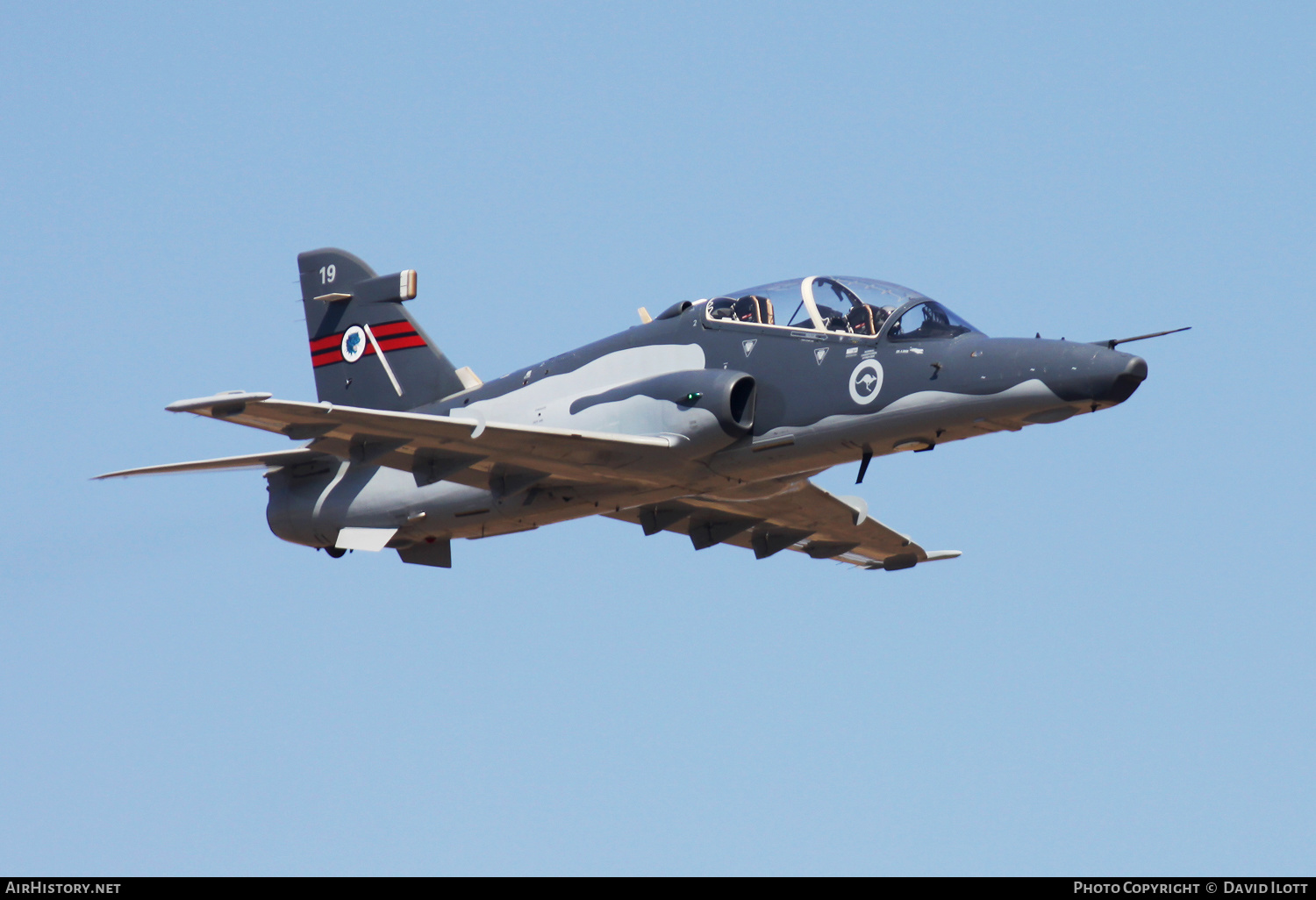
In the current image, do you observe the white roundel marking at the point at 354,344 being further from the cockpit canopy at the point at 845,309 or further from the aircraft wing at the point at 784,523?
the cockpit canopy at the point at 845,309

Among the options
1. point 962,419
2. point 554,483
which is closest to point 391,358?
point 554,483

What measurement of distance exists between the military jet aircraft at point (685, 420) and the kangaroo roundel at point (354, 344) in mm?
2152

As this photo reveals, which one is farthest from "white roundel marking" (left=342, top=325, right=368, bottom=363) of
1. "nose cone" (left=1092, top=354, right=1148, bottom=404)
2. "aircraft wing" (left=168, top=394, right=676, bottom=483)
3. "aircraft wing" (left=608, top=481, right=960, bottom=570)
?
"nose cone" (left=1092, top=354, right=1148, bottom=404)

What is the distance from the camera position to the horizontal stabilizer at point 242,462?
23578mm

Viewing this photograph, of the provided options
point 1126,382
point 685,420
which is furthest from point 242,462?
point 1126,382

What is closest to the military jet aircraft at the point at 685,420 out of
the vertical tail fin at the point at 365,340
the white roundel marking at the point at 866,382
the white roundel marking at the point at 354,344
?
the white roundel marking at the point at 866,382

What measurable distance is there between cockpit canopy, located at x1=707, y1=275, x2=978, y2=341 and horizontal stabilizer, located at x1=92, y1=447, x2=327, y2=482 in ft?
23.0

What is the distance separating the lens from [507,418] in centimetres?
2414

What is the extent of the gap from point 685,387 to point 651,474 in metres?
1.35

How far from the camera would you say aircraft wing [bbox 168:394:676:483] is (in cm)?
2123

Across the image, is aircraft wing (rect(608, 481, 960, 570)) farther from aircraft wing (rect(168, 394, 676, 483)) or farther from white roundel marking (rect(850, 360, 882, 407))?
white roundel marking (rect(850, 360, 882, 407))
